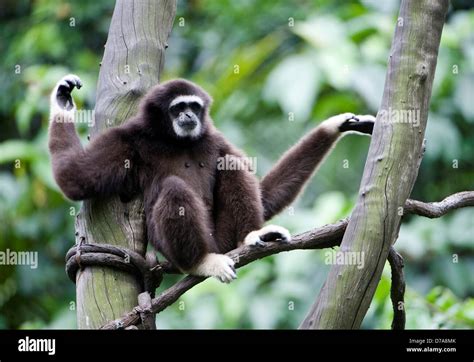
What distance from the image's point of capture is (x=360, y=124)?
484 cm

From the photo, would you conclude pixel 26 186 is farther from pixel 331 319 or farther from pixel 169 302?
pixel 331 319

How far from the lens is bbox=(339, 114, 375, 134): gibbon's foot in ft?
15.6

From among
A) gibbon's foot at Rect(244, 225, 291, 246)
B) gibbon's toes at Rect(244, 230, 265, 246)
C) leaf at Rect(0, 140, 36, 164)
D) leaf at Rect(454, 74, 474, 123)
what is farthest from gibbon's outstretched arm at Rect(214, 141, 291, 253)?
leaf at Rect(454, 74, 474, 123)

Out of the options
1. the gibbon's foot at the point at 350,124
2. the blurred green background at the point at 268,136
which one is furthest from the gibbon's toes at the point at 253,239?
the blurred green background at the point at 268,136

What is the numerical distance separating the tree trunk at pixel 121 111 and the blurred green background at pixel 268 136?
11.9 feet

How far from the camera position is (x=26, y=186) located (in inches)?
373

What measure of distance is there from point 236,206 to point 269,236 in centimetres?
59

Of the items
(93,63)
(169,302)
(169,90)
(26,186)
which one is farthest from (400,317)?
(93,63)

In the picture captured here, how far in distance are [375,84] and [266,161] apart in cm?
164

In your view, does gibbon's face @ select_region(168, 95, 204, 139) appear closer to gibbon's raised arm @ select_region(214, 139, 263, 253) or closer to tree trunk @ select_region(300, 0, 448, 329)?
gibbon's raised arm @ select_region(214, 139, 263, 253)

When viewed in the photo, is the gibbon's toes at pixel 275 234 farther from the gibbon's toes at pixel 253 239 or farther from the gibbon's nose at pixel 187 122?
the gibbon's nose at pixel 187 122
